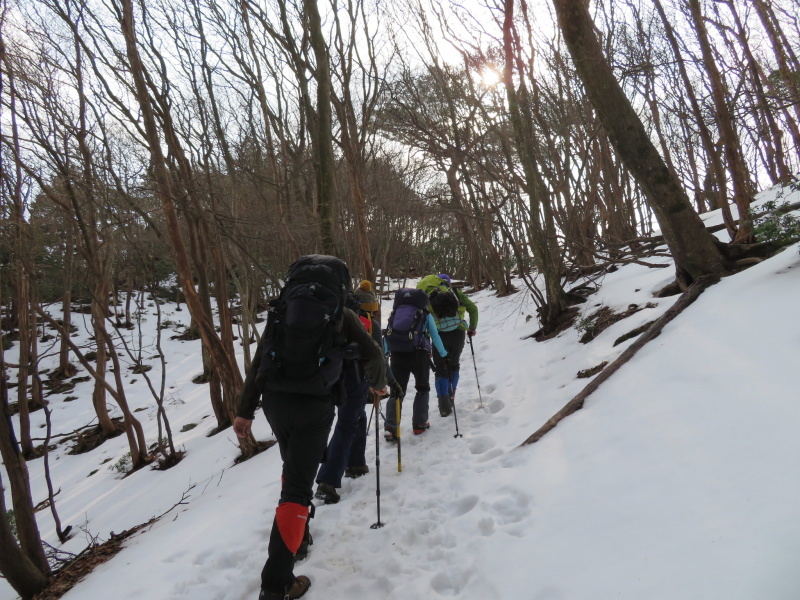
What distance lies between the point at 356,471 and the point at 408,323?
1609 millimetres

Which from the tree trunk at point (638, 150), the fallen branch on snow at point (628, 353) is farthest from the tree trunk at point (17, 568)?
the tree trunk at point (638, 150)

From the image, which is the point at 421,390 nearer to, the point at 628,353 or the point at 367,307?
the point at 367,307

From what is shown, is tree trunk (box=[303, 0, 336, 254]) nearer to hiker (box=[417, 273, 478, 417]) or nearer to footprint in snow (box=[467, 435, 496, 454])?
hiker (box=[417, 273, 478, 417])

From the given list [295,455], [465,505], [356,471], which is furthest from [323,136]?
[465,505]

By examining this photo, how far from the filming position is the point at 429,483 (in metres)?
3.69

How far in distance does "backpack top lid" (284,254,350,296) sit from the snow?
5.82ft

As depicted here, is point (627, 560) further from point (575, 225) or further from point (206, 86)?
point (575, 225)

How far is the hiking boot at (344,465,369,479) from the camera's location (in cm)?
399

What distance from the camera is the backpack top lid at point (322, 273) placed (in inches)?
104

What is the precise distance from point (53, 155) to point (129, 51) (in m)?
2.06

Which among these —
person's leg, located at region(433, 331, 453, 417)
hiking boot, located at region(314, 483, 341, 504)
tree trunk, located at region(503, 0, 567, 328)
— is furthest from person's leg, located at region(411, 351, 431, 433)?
tree trunk, located at region(503, 0, 567, 328)

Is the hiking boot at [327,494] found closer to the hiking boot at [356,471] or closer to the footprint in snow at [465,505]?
the hiking boot at [356,471]

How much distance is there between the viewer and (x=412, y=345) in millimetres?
4797

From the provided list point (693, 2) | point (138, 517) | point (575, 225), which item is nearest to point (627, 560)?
point (138, 517)
